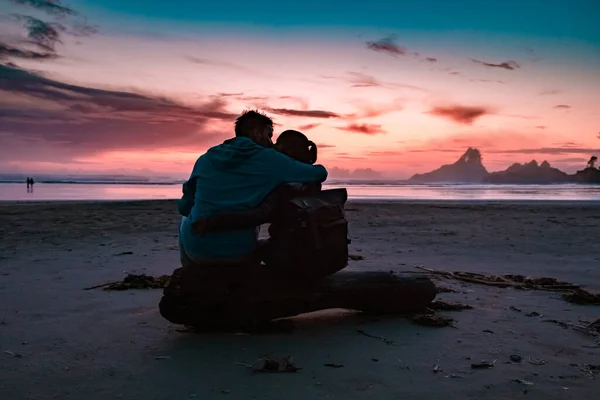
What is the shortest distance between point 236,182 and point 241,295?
100 centimetres

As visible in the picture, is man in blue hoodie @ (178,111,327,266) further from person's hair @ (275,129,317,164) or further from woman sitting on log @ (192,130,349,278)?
person's hair @ (275,129,317,164)

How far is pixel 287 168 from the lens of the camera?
13.6 ft

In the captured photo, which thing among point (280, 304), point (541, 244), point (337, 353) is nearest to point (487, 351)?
point (337, 353)

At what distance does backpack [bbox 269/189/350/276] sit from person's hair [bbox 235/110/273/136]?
0.74 m

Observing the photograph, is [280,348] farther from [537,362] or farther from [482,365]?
[537,362]

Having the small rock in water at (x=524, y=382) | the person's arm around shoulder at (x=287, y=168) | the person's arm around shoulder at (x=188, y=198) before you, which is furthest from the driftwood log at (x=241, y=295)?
the small rock in water at (x=524, y=382)

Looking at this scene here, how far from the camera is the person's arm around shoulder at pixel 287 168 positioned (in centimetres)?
411

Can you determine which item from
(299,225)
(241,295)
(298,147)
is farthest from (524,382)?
(298,147)

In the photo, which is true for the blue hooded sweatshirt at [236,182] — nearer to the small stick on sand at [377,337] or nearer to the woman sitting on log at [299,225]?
the woman sitting on log at [299,225]

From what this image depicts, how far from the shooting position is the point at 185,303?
436cm

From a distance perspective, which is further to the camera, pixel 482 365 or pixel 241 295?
pixel 241 295

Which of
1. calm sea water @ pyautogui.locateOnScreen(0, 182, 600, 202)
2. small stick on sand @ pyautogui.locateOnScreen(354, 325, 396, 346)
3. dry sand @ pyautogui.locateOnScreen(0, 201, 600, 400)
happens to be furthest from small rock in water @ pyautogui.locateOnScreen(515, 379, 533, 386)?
calm sea water @ pyautogui.locateOnScreen(0, 182, 600, 202)

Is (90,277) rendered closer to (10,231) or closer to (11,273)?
(11,273)

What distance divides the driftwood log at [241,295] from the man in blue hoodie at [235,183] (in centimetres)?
18
